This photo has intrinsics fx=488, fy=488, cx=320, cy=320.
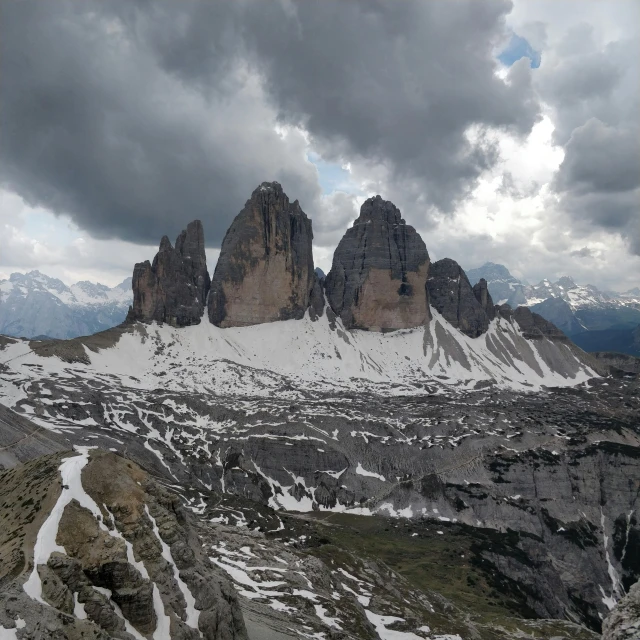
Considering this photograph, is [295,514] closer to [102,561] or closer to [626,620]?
[102,561]

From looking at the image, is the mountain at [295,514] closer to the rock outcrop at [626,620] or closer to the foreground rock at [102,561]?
the foreground rock at [102,561]

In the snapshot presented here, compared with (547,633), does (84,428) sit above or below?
above

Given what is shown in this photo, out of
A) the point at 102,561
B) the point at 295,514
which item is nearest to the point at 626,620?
the point at 102,561

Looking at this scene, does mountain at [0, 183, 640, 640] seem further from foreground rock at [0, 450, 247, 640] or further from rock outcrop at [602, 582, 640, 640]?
rock outcrop at [602, 582, 640, 640]

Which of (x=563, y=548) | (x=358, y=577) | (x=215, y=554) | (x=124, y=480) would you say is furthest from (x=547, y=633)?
(x=124, y=480)

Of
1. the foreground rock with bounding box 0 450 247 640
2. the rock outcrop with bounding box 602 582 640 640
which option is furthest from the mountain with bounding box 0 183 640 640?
the rock outcrop with bounding box 602 582 640 640

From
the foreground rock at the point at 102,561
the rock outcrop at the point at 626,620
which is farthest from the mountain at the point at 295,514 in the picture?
the rock outcrop at the point at 626,620

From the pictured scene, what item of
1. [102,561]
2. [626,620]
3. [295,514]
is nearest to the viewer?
[626,620]

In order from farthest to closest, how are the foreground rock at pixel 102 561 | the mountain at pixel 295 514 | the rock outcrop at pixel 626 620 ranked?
the mountain at pixel 295 514
the foreground rock at pixel 102 561
the rock outcrop at pixel 626 620

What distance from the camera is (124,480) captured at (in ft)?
110

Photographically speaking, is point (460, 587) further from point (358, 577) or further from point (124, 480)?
point (124, 480)

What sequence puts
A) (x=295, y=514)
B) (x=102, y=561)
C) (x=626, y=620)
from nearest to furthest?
1. (x=626, y=620)
2. (x=102, y=561)
3. (x=295, y=514)

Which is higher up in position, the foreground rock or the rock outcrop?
the rock outcrop

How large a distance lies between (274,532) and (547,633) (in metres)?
51.4
